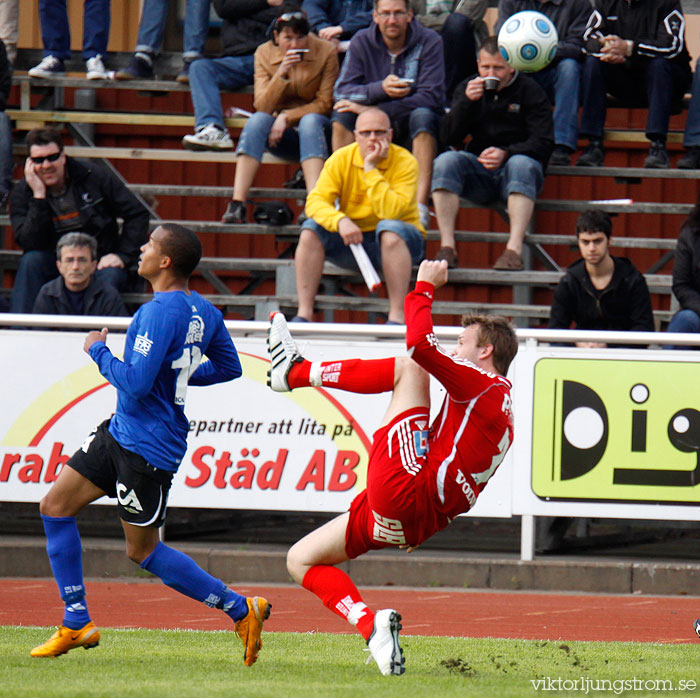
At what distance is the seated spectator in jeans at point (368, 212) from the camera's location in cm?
1023

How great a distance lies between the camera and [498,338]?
5.45 meters

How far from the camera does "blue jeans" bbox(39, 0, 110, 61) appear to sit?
1331cm

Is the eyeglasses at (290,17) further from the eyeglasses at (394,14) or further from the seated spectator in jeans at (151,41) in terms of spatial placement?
the seated spectator in jeans at (151,41)

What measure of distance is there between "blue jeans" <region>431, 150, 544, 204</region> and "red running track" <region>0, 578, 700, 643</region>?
372cm

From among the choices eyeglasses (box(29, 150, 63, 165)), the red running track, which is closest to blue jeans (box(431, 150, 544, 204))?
eyeglasses (box(29, 150, 63, 165))

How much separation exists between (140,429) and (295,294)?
583 centimetres

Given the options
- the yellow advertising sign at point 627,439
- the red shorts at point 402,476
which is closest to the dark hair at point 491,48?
the yellow advertising sign at point 627,439

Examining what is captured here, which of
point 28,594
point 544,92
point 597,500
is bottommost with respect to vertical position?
point 28,594

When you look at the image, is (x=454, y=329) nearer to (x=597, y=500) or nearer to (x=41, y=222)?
(x=597, y=500)

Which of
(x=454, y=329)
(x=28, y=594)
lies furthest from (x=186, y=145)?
(x=28, y=594)

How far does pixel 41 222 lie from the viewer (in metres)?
10.6

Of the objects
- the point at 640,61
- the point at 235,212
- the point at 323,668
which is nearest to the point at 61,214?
the point at 235,212

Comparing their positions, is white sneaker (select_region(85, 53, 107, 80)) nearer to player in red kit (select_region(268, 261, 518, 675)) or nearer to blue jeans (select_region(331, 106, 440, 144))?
blue jeans (select_region(331, 106, 440, 144))

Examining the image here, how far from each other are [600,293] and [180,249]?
4.81 m
